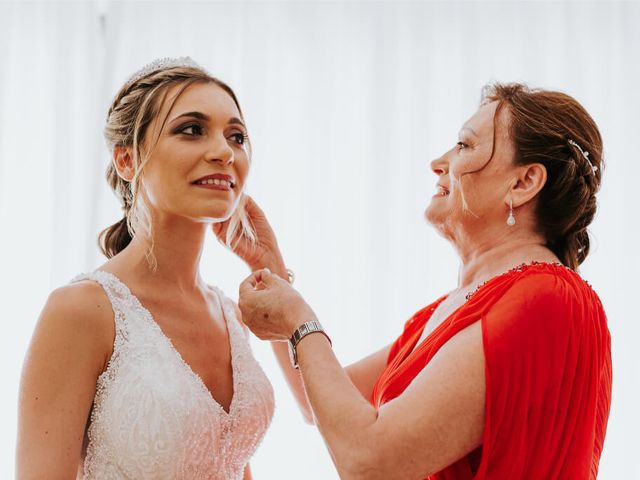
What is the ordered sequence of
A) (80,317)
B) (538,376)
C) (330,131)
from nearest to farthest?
(538,376) → (80,317) → (330,131)

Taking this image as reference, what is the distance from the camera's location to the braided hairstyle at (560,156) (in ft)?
5.01

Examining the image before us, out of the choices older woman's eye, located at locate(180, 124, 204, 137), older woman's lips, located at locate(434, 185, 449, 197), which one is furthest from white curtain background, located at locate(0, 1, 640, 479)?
older woman's eye, located at locate(180, 124, 204, 137)

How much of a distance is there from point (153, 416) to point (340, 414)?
384 millimetres

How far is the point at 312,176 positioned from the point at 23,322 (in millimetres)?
1291

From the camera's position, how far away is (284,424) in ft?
9.23

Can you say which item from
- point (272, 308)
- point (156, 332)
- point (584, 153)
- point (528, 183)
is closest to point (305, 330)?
point (272, 308)

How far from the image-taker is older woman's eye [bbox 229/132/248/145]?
170cm

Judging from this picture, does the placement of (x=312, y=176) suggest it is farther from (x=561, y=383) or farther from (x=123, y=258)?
(x=561, y=383)

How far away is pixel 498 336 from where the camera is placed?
1.34 metres

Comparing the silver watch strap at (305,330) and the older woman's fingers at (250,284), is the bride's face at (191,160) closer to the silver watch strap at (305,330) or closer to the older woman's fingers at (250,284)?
the older woman's fingers at (250,284)

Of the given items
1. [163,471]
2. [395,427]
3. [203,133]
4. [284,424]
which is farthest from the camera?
[284,424]

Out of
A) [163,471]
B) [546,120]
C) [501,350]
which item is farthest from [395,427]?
[546,120]

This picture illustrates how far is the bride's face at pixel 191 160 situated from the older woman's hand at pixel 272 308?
0.17 metres

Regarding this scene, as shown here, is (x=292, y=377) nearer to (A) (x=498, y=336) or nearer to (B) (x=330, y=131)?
(A) (x=498, y=336)
